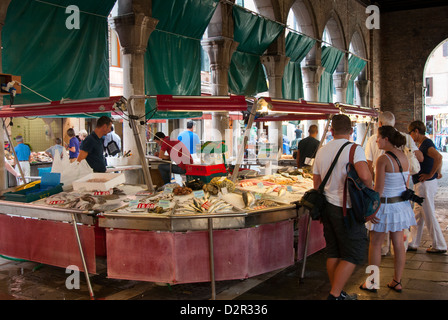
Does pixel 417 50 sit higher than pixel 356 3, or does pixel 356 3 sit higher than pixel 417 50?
pixel 356 3

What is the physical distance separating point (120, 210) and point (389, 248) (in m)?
4.08

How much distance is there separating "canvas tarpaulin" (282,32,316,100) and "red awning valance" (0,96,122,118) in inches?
401

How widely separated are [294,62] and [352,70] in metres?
6.07

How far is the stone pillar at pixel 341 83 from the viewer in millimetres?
19266

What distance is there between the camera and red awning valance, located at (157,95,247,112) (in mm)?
4777

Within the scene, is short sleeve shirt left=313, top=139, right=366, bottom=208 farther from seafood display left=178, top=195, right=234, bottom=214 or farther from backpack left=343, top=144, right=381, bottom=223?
seafood display left=178, top=195, right=234, bottom=214

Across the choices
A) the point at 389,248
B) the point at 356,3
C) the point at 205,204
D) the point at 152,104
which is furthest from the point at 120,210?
the point at 356,3

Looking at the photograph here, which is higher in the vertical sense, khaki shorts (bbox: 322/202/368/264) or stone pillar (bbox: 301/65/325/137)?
stone pillar (bbox: 301/65/325/137)

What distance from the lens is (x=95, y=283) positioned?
5.18 m

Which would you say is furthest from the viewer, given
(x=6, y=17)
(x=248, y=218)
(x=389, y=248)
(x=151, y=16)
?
(x=151, y=16)

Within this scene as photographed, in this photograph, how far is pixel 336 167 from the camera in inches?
165

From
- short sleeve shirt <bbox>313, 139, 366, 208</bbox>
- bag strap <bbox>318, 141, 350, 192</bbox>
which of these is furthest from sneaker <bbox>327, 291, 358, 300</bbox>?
bag strap <bbox>318, 141, 350, 192</bbox>
